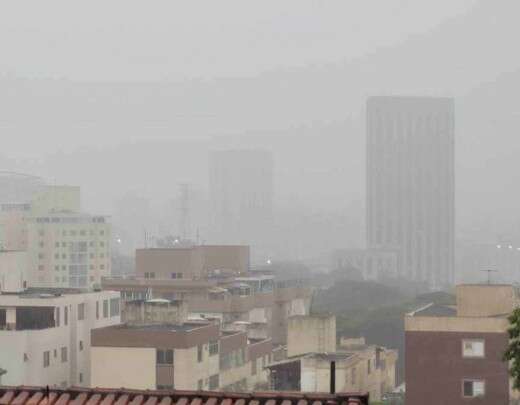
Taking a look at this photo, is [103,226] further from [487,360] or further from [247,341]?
[487,360]

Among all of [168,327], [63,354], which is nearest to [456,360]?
[168,327]

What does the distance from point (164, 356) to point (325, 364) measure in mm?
5969

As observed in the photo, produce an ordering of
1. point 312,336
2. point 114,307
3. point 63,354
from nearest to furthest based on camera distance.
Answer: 1. point 63,354
2. point 312,336
3. point 114,307

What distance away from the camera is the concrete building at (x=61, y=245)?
14325 cm

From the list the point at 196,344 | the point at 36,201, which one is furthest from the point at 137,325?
the point at 36,201

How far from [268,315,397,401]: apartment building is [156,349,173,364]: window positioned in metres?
3.67

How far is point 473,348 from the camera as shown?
42.3 meters

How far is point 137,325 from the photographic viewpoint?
5597 centimetres

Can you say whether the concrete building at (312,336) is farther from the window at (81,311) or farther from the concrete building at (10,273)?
the concrete building at (10,273)

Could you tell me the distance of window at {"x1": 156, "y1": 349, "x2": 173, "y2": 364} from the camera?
53.2 metres

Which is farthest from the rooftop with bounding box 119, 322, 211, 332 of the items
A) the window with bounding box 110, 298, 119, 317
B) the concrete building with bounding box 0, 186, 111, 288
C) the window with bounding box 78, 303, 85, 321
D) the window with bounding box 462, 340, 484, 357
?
the concrete building with bounding box 0, 186, 111, 288

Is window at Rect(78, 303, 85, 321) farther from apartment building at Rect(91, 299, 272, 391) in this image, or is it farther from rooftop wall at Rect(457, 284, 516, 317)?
rooftop wall at Rect(457, 284, 516, 317)

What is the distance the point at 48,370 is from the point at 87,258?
9314cm

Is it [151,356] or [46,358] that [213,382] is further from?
[46,358]
